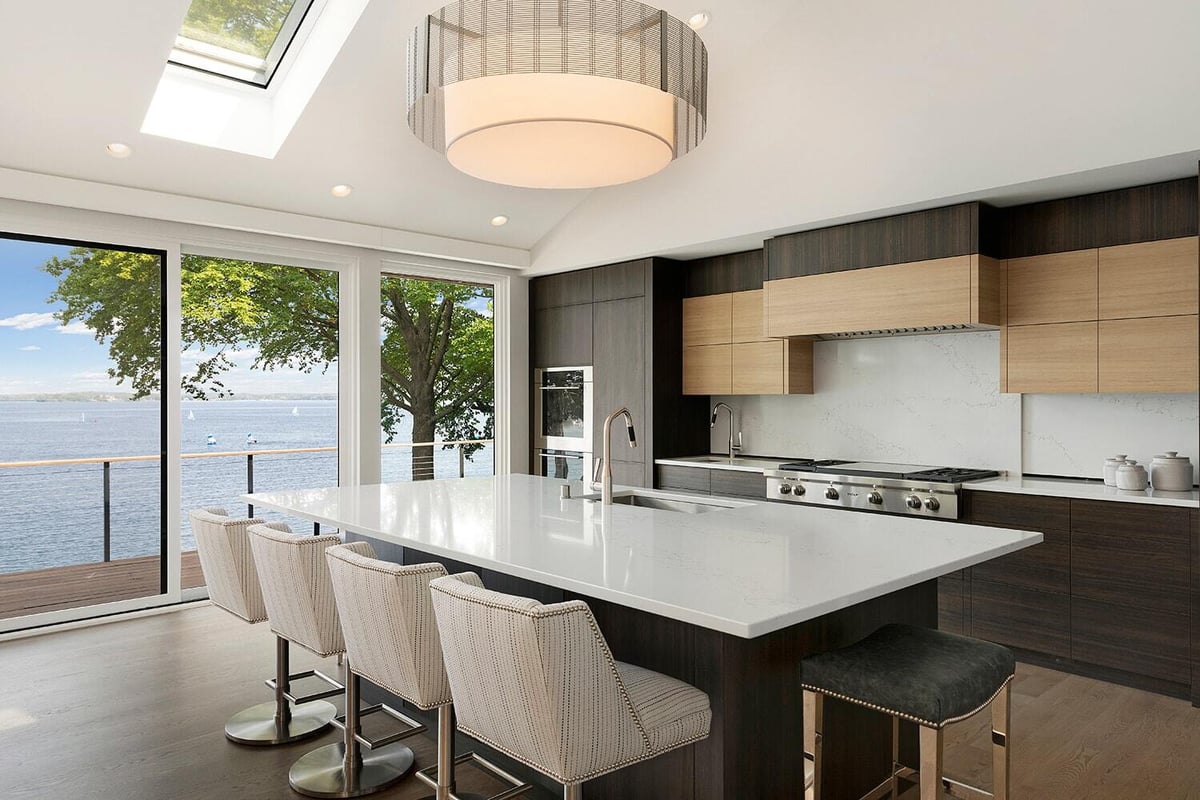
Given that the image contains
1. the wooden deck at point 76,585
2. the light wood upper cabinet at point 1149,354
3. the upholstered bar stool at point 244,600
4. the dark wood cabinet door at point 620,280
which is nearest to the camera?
the upholstered bar stool at point 244,600

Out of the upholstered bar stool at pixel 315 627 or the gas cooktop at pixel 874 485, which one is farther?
the gas cooktop at pixel 874 485

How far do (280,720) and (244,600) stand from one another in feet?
1.59

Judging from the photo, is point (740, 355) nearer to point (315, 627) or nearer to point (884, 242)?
point (884, 242)

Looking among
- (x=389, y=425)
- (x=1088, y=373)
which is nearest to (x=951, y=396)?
(x=1088, y=373)

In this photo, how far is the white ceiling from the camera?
3359mm

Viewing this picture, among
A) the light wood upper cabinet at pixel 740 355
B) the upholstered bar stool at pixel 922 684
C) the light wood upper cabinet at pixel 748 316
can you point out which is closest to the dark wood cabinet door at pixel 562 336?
the light wood upper cabinet at pixel 740 355

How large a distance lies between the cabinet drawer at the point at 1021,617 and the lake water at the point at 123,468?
402 centimetres

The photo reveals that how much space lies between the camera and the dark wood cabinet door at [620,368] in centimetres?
562

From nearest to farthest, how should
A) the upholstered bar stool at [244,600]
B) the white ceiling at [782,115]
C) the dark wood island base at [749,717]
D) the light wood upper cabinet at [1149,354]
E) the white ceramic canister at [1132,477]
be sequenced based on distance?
the dark wood island base at [749,717] → the upholstered bar stool at [244,600] → the white ceiling at [782,115] → the light wood upper cabinet at [1149,354] → the white ceramic canister at [1132,477]

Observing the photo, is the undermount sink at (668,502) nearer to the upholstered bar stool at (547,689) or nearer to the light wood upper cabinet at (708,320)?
the upholstered bar stool at (547,689)

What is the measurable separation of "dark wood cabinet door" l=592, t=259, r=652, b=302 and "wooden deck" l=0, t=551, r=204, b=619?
334cm

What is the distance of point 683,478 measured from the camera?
541 cm

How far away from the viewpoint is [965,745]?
293 centimetres

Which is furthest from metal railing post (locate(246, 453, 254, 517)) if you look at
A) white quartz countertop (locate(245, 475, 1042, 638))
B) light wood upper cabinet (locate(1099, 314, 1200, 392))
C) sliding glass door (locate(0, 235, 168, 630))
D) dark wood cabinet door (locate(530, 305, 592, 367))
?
light wood upper cabinet (locate(1099, 314, 1200, 392))
